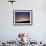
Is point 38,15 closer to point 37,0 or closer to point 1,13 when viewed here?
point 37,0

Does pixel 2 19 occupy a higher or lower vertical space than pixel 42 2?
lower

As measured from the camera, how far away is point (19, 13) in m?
5.51

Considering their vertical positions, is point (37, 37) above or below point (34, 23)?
below

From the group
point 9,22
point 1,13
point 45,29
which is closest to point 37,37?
point 45,29

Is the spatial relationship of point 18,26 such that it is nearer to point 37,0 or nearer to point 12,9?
point 12,9

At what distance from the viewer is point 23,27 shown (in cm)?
552

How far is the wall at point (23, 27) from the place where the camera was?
5492mm

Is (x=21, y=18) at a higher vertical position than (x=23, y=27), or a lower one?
higher

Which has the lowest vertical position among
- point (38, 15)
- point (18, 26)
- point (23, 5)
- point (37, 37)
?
point (37, 37)

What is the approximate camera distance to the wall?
5.49 meters

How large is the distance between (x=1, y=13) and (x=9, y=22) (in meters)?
0.49

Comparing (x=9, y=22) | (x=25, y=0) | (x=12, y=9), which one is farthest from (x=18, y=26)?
(x=25, y=0)

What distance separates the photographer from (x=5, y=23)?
550 centimetres

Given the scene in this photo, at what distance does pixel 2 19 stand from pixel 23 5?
103 centimetres
